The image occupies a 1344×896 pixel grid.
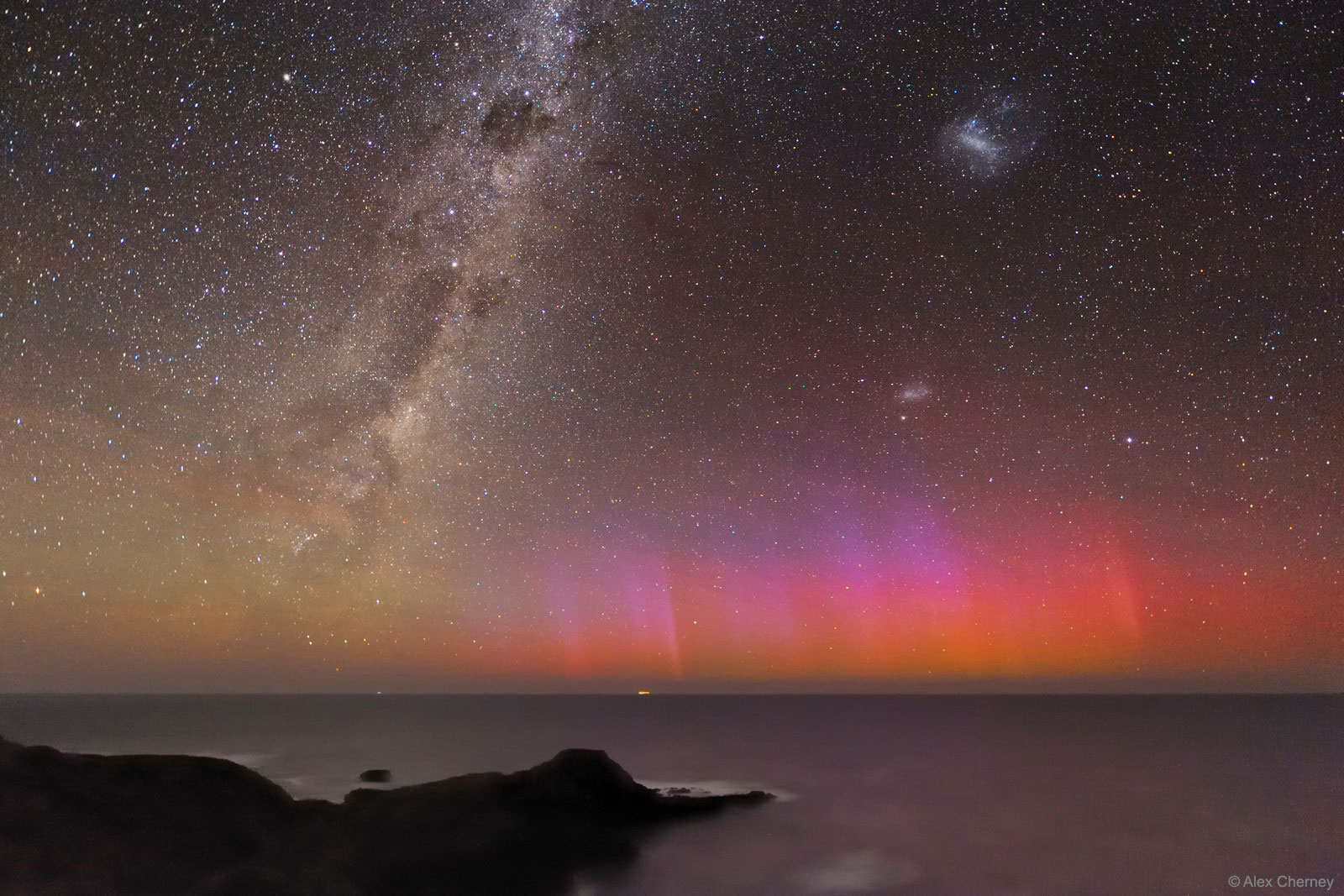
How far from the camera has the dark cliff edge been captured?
57.8ft

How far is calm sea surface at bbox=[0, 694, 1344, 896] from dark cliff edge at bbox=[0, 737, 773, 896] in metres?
2.71

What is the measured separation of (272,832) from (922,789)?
38205 millimetres

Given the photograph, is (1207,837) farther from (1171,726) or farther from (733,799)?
(1171,726)

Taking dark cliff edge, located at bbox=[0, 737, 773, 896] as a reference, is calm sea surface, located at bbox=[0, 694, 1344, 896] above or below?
below

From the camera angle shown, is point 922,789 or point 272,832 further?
point 922,789

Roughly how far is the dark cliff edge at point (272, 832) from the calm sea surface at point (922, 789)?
2706 mm

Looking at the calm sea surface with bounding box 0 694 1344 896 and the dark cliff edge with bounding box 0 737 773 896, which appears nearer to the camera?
the dark cliff edge with bounding box 0 737 773 896

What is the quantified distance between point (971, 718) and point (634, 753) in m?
86.6

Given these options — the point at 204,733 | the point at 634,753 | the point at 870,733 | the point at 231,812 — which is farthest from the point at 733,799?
the point at 204,733

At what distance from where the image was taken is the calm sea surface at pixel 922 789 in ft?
90.3

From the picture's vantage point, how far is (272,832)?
72.8 ft

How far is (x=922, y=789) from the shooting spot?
161ft

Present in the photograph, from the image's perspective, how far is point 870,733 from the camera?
314 feet

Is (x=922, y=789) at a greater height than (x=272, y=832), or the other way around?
(x=272, y=832)
